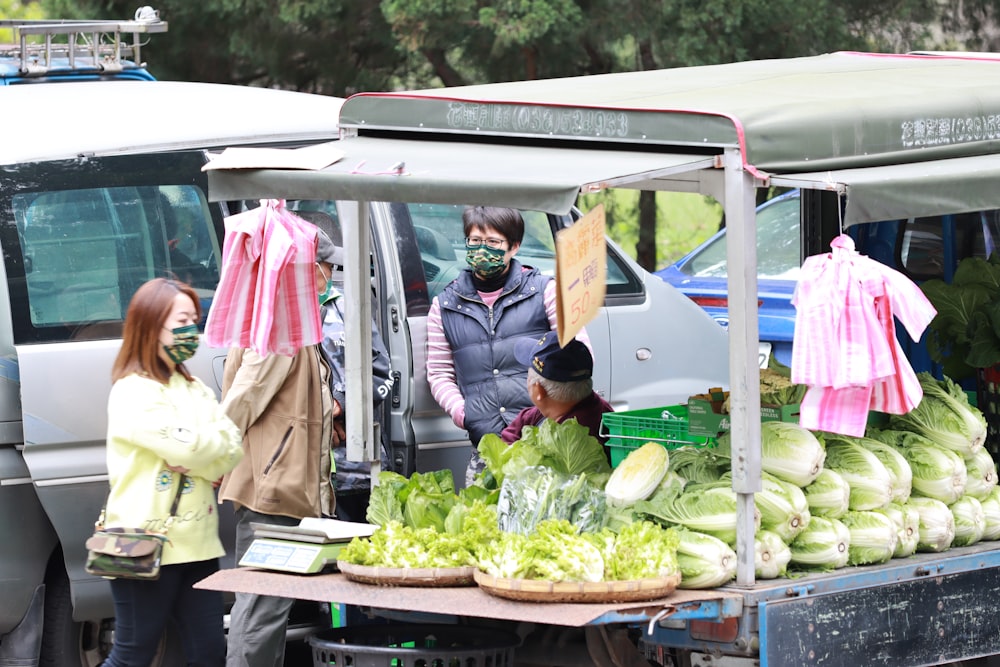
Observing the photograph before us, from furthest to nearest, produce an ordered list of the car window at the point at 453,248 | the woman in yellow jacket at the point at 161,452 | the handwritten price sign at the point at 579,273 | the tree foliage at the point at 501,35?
the tree foliage at the point at 501,35 → the car window at the point at 453,248 → the woman in yellow jacket at the point at 161,452 → the handwritten price sign at the point at 579,273

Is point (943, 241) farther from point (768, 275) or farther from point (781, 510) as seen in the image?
point (768, 275)

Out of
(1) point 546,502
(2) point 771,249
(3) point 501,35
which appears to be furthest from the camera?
(3) point 501,35

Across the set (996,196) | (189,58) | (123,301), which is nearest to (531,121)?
(996,196)

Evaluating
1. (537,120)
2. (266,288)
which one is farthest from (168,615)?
(537,120)

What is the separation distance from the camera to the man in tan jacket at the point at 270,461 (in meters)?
5.41

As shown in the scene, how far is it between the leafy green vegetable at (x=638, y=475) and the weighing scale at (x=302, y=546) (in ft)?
2.68

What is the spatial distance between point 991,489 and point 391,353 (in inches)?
94.4

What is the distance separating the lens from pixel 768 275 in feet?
33.2

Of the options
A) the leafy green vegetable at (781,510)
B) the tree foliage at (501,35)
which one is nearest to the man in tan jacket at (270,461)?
the leafy green vegetable at (781,510)

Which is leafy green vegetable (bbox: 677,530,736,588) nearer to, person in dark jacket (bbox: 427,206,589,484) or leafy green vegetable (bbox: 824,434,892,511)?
leafy green vegetable (bbox: 824,434,892,511)

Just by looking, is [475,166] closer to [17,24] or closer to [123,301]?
[123,301]

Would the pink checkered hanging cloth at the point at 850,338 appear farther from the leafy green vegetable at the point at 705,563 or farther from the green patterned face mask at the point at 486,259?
the green patterned face mask at the point at 486,259

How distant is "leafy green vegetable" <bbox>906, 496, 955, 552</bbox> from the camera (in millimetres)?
5215

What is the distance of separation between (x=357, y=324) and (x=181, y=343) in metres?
1.00
